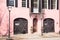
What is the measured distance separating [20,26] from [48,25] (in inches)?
144

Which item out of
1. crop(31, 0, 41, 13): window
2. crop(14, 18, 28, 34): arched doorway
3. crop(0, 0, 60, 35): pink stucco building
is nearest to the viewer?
crop(0, 0, 60, 35): pink stucco building

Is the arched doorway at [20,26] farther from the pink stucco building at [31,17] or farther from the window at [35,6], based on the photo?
the window at [35,6]

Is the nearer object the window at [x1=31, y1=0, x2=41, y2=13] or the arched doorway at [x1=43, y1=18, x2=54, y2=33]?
the window at [x1=31, y1=0, x2=41, y2=13]

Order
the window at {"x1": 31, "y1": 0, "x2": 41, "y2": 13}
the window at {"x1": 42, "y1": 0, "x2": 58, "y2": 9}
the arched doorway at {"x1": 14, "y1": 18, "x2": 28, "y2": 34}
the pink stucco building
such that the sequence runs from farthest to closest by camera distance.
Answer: the window at {"x1": 42, "y1": 0, "x2": 58, "y2": 9} → the window at {"x1": 31, "y1": 0, "x2": 41, "y2": 13} → the arched doorway at {"x1": 14, "y1": 18, "x2": 28, "y2": 34} → the pink stucco building

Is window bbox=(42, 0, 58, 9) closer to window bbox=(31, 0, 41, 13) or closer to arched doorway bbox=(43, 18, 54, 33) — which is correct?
window bbox=(31, 0, 41, 13)

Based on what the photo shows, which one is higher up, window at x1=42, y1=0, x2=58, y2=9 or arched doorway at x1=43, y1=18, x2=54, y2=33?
window at x1=42, y1=0, x2=58, y2=9

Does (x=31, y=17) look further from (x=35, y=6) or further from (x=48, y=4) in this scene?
(x=48, y=4)

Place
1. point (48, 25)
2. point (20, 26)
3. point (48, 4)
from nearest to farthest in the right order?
1. point (20, 26)
2. point (48, 4)
3. point (48, 25)

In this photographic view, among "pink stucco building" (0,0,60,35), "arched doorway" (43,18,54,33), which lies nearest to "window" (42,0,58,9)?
"pink stucco building" (0,0,60,35)

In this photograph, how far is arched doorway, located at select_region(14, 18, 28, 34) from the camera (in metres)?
22.4

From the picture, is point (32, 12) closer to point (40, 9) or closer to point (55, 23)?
point (40, 9)

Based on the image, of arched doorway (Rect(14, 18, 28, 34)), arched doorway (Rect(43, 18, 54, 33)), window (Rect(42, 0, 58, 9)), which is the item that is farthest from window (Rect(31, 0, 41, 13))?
arched doorway (Rect(43, 18, 54, 33))

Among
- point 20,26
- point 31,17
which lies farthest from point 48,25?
point 20,26

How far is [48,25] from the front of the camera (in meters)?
23.9
